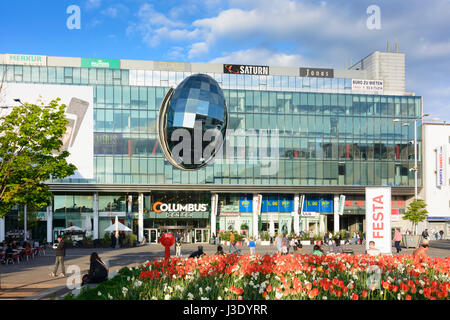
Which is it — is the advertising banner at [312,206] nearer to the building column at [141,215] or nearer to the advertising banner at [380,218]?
the building column at [141,215]

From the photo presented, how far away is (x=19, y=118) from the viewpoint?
68.0ft

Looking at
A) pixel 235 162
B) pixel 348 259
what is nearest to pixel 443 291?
pixel 348 259

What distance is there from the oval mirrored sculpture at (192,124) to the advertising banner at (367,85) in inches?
2829

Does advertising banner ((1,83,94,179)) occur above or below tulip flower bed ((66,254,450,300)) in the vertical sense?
above

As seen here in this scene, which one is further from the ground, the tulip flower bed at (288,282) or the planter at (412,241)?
the tulip flower bed at (288,282)

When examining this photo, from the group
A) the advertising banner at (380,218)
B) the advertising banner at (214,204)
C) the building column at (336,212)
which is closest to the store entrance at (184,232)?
the advertising banner at (214,204)

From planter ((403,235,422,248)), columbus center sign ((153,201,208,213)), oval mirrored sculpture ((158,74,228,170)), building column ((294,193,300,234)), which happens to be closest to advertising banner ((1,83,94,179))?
columbus center sign ((153,201,208,213))

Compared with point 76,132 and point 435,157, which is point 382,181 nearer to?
point 435,157

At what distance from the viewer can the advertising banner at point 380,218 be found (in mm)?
18453

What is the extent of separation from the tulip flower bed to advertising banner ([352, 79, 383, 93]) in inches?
2578

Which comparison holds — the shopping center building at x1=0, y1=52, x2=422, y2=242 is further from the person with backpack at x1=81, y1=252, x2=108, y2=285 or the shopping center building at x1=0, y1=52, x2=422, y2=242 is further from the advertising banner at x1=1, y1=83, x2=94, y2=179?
the person with backpack at x1=81, y1=252, x2=108, y2=285

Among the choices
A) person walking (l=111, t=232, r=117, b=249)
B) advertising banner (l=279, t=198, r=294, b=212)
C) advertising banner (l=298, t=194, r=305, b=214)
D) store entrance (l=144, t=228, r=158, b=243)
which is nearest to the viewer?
person walking (l=111, t=232, r=117, b=249)

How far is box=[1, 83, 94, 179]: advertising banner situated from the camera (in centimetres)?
5509

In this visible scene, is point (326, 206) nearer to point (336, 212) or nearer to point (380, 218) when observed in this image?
point (336, 212)
